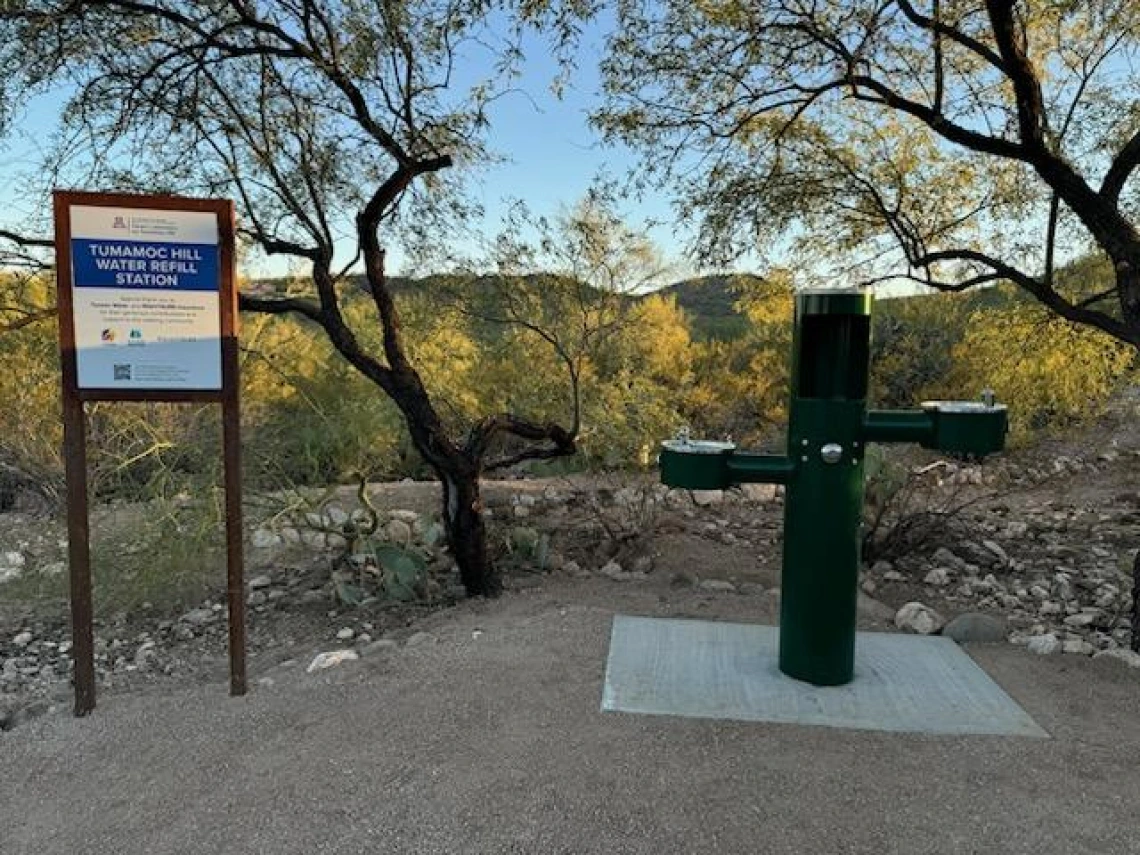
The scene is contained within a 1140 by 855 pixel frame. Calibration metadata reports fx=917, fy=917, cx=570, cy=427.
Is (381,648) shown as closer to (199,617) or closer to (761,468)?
(761,468)

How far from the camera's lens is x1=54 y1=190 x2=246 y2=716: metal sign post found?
3975mm

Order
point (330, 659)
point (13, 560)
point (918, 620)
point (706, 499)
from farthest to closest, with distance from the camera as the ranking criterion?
point (706, 499) < point (13, 560) < point (918, 620) < point (330, 659)

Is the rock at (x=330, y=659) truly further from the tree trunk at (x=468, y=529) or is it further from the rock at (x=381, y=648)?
the tree trunk at (x=468, y=529)

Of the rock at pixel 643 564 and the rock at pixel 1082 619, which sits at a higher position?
the rock at pixel 643 564

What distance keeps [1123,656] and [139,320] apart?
496cm

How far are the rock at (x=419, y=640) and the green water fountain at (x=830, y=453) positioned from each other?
1851mm

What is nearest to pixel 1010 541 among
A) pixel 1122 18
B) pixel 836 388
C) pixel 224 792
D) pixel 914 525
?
pixel 914 525

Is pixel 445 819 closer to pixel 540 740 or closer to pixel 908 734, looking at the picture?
pixel 540 740

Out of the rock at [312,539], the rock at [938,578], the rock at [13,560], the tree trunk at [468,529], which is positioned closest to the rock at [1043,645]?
the rock at [938,578]

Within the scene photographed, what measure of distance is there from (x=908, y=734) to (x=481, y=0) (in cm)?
414

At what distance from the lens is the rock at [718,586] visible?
5.93 metres

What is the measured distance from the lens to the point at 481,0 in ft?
16.1

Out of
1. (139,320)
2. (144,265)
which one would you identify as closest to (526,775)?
(139,320)

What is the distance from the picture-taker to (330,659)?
14.9 ft
